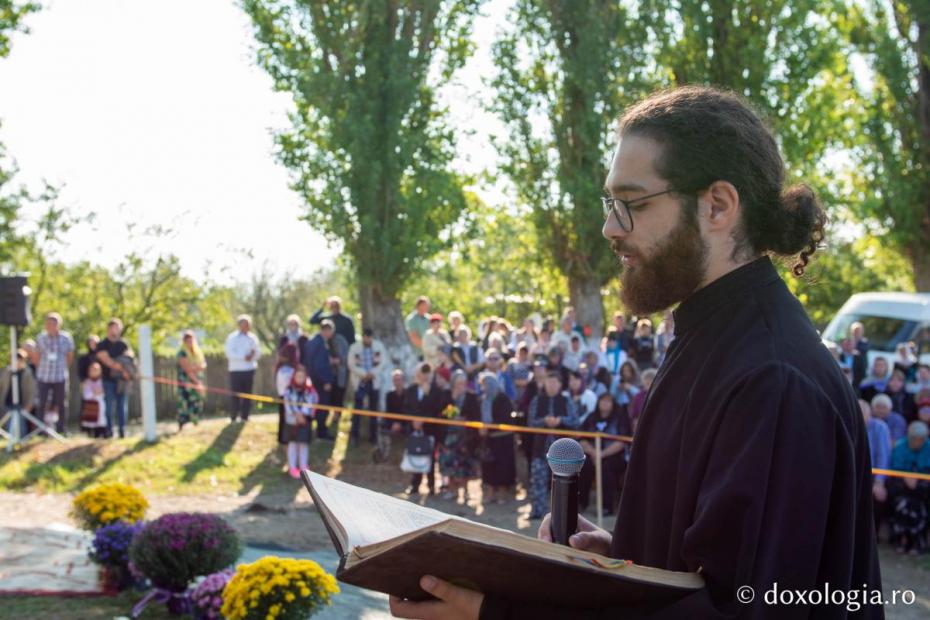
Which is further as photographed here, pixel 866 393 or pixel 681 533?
pixel 866 393

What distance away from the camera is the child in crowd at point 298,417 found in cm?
1299

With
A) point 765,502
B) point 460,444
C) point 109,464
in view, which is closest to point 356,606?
point 460,444

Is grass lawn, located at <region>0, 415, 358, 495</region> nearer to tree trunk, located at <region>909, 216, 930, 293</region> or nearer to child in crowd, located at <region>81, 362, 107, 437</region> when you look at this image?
child in crowd, located at <region>81, 362, 107, 437</region>

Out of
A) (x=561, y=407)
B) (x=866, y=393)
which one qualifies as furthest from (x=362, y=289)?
(x=866, y=393)

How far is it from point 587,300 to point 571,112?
3865 mm

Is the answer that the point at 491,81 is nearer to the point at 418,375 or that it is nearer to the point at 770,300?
the point at 418,375

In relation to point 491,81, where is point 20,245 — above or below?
below

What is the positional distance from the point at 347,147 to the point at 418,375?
506 centimetres

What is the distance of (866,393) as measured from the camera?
12492mm

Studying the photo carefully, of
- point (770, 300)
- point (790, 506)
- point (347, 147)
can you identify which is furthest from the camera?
point (347, 147)

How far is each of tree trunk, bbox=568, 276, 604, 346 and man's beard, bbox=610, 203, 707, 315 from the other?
711 inches

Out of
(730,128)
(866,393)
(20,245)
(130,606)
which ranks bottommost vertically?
(130,606)

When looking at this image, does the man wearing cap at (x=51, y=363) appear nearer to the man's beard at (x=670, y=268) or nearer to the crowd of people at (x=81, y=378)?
the crowd of people at (x=81, y=378)

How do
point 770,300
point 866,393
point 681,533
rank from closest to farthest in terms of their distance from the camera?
1. point 681,533
2. point 770,300
3. point 866,393
